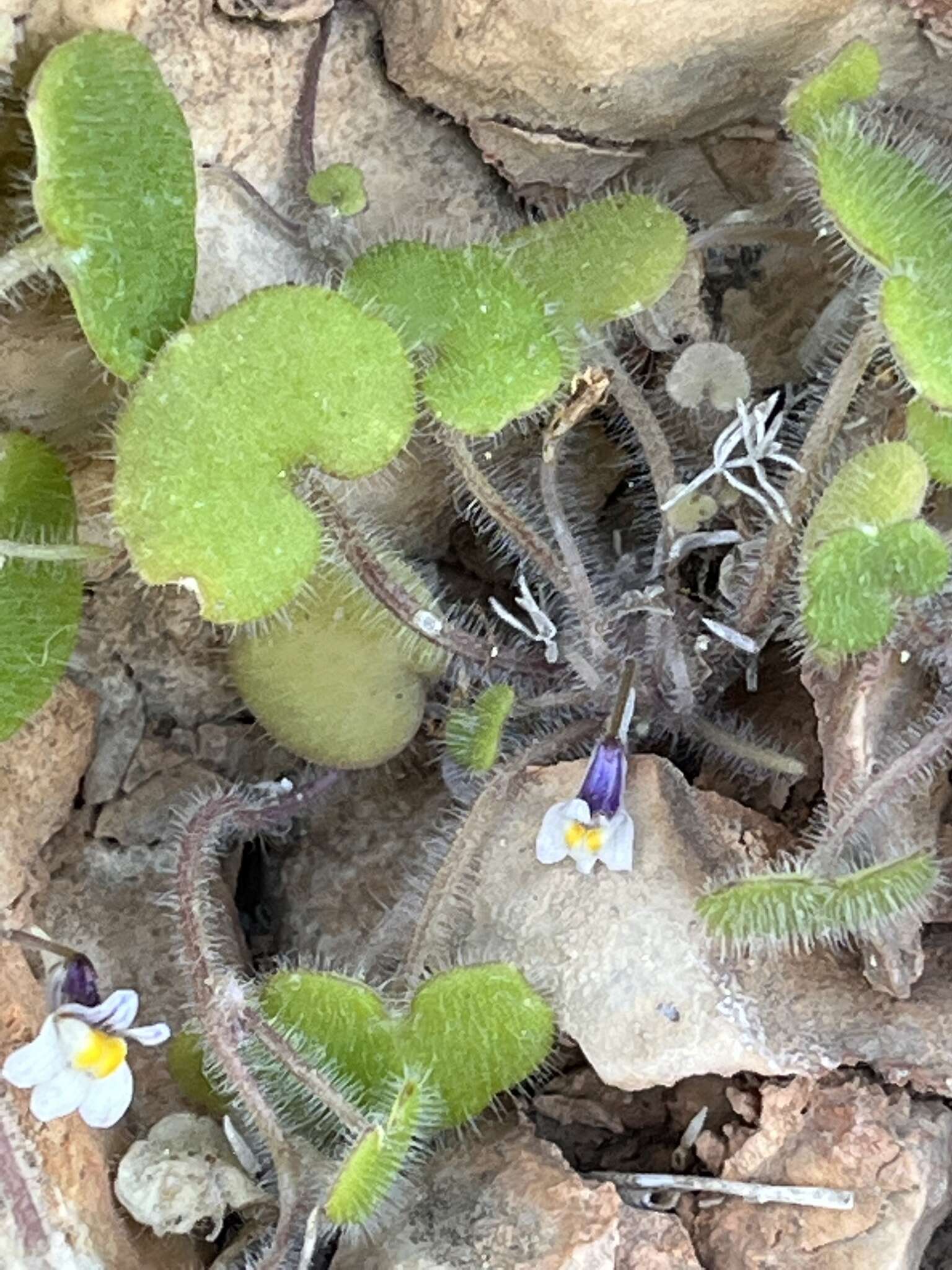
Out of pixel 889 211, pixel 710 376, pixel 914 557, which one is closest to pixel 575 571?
pixel 710 376

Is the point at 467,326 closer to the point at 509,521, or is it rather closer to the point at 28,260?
the point at 509,521

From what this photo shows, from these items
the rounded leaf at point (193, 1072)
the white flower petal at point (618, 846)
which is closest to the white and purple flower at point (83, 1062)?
the rounded leaf at point (193, 1072)

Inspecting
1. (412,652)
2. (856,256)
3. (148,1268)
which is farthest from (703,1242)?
(856,256)

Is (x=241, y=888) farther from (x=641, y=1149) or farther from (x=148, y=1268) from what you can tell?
(x=641, y=1149)

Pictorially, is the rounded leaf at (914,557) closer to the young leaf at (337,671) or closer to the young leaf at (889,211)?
the young leaf at (889,211)

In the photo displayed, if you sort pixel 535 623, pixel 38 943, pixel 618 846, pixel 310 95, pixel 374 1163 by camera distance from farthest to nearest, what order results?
pixel 535 623
pixel 310 95
pixel 618 846
pixel 38 943
pixel 374 1163

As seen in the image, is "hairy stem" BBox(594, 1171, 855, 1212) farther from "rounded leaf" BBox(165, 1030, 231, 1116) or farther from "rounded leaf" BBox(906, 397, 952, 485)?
"rounded leaf" BBox(906, 397, 952, 485)
